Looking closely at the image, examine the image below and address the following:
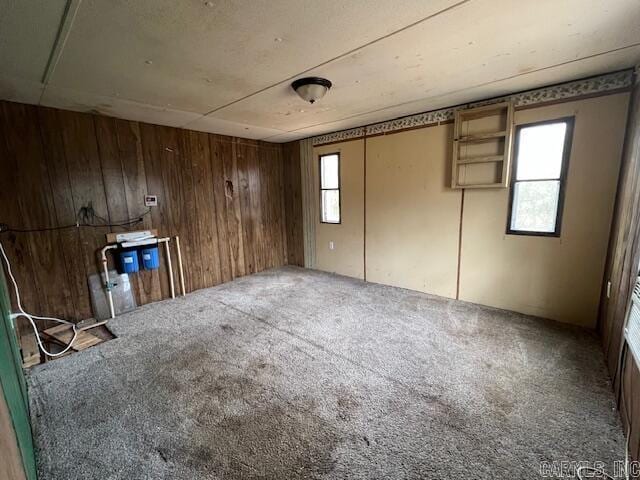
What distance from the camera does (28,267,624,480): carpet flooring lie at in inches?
55.9

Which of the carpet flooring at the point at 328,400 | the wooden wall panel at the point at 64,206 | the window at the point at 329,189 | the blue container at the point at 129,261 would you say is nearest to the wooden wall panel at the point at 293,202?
the window at the point at 329,189

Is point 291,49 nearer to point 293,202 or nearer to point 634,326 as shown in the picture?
point 634,326

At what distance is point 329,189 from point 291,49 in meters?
2.95

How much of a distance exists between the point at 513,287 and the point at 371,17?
121 inches

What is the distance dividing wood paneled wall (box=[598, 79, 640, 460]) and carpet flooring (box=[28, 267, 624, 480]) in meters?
0.15

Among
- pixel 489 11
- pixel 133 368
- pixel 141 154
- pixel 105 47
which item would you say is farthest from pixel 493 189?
pixel 141 154

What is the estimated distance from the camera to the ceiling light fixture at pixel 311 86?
2.34 metres

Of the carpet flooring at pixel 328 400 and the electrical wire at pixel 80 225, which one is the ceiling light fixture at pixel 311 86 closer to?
the carpet flooring at pixel 328 400

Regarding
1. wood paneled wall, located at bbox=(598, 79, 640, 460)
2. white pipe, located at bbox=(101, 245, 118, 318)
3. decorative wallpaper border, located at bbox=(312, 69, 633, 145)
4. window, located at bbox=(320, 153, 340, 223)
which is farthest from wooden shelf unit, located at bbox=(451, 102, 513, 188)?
white pipe, located at bbox=(101, 245, 118, 318)

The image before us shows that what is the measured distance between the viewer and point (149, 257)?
346 cm

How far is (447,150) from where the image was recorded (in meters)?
3.35

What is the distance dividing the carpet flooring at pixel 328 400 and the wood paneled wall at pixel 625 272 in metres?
0.15

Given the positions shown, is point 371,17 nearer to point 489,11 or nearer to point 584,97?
point 489,11

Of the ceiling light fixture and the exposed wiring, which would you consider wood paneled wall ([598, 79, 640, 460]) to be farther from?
the exposed wiring
